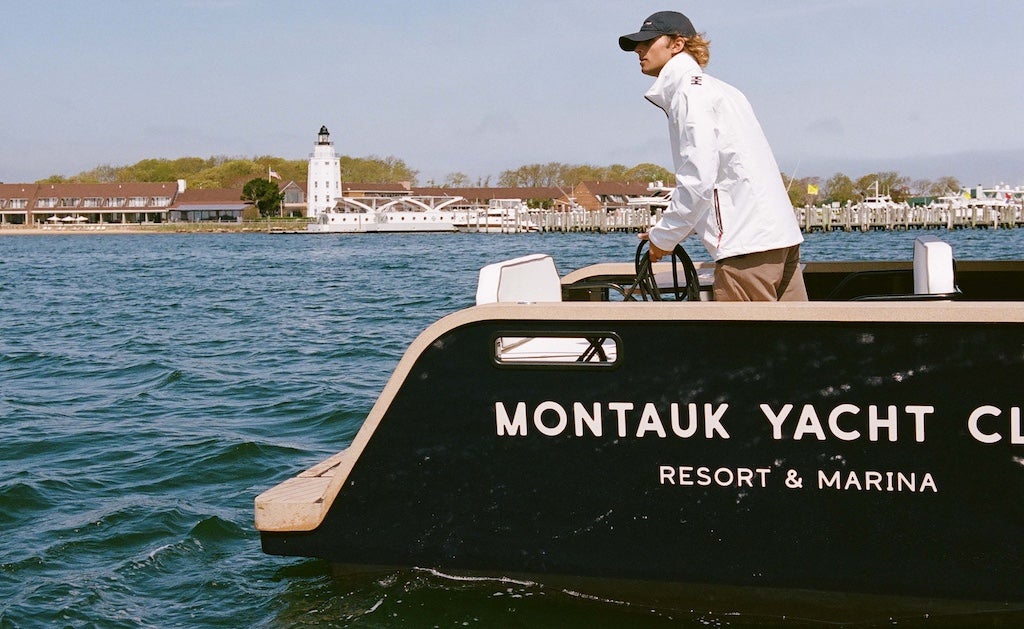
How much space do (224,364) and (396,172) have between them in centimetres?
17264

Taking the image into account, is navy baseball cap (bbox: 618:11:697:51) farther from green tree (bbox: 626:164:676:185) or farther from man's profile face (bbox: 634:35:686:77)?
green tree (bbox: 626:164:676:185)

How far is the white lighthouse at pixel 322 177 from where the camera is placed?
13825 cm

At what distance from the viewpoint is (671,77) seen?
14.1 feet

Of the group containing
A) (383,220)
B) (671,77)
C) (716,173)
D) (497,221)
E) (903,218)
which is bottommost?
(716,173)

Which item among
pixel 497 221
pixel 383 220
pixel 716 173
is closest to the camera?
pixel 716 173

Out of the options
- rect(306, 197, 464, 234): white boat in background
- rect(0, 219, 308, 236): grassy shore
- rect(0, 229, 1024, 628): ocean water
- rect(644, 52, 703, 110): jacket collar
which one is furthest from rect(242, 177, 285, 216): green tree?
rect(644, 52, 703, 110): jacket collar

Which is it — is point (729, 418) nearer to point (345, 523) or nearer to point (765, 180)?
point (765, 180)

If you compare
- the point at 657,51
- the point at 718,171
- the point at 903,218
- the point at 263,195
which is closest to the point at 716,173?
the point at 718,171

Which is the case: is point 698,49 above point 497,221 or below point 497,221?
below

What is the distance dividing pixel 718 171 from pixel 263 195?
139 meters

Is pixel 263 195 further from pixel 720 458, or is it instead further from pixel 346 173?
pixel 720 458

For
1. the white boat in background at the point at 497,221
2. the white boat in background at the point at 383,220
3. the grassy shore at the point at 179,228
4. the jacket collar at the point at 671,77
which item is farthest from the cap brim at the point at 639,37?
the grassy shore at the point at 179,228

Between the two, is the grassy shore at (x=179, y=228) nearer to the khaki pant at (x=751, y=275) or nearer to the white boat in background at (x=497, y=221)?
the white boat in background at (x=497, y=221)

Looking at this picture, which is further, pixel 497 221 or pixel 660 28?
pixel 497 221
